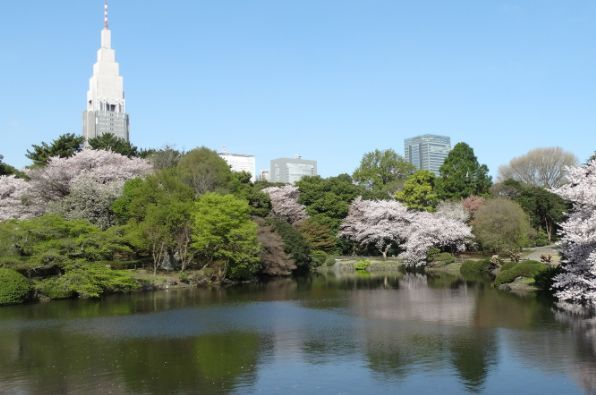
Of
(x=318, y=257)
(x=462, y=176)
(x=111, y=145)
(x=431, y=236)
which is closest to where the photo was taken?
(x=431, y=236)

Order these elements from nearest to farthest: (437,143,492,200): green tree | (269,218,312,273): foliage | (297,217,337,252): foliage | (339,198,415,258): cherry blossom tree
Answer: (269,218,312,273): foliage
(297,217,337,252): foliage
(339,198,415,258): cherry blossom tree
(437,143,492,200): green tree

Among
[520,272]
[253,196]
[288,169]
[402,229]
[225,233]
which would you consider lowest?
[520,272]

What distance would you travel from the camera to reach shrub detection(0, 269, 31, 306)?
94.0 ft

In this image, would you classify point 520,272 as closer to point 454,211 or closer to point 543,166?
point 454,211

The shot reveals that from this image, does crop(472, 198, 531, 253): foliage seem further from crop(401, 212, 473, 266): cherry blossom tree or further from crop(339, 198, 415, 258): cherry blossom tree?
crop(339, 198, 415, 258): cherry blossom tree

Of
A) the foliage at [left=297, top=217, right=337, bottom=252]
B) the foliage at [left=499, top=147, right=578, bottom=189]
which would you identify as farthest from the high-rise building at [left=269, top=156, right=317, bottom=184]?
the foliage at [left=297, top=217, right=337, bottom=252]

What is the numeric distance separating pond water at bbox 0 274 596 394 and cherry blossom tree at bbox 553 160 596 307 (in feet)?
5.76

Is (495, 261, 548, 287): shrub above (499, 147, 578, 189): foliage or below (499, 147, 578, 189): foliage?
below

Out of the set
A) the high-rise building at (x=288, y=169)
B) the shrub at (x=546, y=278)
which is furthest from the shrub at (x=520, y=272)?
the high-rise building at (x=288, y=169)

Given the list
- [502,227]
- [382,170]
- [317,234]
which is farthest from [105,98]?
[502,227]

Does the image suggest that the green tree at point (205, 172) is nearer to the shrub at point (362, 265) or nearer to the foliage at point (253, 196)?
the foliage at point (253, 196)

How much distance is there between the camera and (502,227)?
4769cm

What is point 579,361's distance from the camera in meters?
15.7

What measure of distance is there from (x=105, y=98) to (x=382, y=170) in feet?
302
